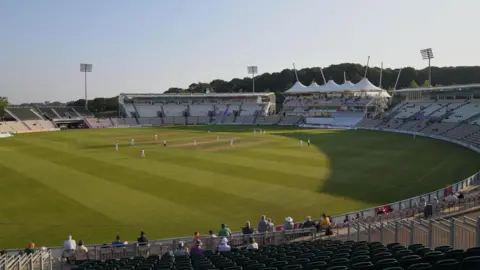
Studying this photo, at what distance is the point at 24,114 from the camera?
78.8 m

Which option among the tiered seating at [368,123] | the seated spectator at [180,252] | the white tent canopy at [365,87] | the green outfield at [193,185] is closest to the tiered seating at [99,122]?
the green outfield at [193,185]

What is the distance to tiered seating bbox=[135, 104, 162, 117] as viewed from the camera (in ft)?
303

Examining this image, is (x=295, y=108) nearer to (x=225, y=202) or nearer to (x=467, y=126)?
(x=467, y=126)

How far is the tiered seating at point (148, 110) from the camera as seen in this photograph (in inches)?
3638

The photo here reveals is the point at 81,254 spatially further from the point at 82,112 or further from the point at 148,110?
the point at 82,112

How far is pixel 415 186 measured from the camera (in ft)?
75.7

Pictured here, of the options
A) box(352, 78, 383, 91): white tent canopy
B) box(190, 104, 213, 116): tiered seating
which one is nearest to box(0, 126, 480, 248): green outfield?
box(352, 78, 383, 91): white tent canopy

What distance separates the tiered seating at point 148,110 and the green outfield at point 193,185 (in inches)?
2080

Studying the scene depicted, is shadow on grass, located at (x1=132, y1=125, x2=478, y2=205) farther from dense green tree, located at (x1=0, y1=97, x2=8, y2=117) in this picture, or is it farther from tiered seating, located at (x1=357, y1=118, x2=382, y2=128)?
dense green tree, located at (x1=0, y1=97, x2=8, y2=117)

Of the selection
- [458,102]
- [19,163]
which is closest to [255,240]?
[19,163]

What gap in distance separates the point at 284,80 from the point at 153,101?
58.7 meters

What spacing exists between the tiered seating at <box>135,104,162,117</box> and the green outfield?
52.8m

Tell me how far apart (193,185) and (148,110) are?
7235 cm

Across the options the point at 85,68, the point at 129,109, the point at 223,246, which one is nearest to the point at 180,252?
the point at 223,246
